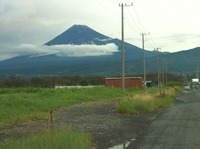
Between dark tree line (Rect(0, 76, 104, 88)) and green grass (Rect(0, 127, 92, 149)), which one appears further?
dark tree line (Rect(0, 76, 104, 88))

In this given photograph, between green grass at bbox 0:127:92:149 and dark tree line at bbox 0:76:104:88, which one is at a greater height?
green grass at bbox 0:127:92:149

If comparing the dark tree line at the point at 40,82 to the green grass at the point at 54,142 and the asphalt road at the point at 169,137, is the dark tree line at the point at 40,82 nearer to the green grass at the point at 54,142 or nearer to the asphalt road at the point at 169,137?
the asphalt road at the point at 169,137

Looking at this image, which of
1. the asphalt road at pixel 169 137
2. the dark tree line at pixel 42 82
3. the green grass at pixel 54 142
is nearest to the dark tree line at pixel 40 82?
the dark tree line at pixel 42 82

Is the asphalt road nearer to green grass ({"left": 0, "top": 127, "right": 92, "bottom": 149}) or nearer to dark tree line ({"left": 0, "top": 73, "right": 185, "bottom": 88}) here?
green grass ({"left": 0, "top": 127, "right": 92, "bottom": 149})

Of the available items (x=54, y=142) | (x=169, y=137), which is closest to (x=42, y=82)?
(x=169, y=137)

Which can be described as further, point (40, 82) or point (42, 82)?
point (42, 82)

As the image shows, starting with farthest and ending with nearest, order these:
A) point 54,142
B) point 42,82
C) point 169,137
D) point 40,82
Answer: point 42,82, point 40,82, point 169,137, point 54,142

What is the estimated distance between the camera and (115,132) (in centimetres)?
1652

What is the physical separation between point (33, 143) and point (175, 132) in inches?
267

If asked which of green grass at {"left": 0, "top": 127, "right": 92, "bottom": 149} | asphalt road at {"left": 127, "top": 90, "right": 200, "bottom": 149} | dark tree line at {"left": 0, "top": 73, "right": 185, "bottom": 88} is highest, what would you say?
green grass at {"left": 0, "top": 127, "right": 92, "bottom": 149}

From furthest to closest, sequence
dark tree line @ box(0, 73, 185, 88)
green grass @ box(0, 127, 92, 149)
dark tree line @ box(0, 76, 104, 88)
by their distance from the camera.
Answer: dark tree line @ box(0, 73, 185, 88) < dark tree line @ box(0, 76, 104, 88) < green grass @ box(0, 127, 92, 149)

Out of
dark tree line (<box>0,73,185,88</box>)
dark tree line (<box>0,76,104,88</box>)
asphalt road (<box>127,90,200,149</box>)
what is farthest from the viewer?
dark tree line (<box>0,73,185,88</box>)

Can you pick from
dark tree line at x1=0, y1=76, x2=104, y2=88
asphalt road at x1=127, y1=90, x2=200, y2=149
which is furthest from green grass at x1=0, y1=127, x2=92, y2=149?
dark tree line at x1=0, y1=76, x2=104, y2=88

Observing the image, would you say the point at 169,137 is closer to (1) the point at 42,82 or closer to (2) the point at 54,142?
(2) the point at 54,142
